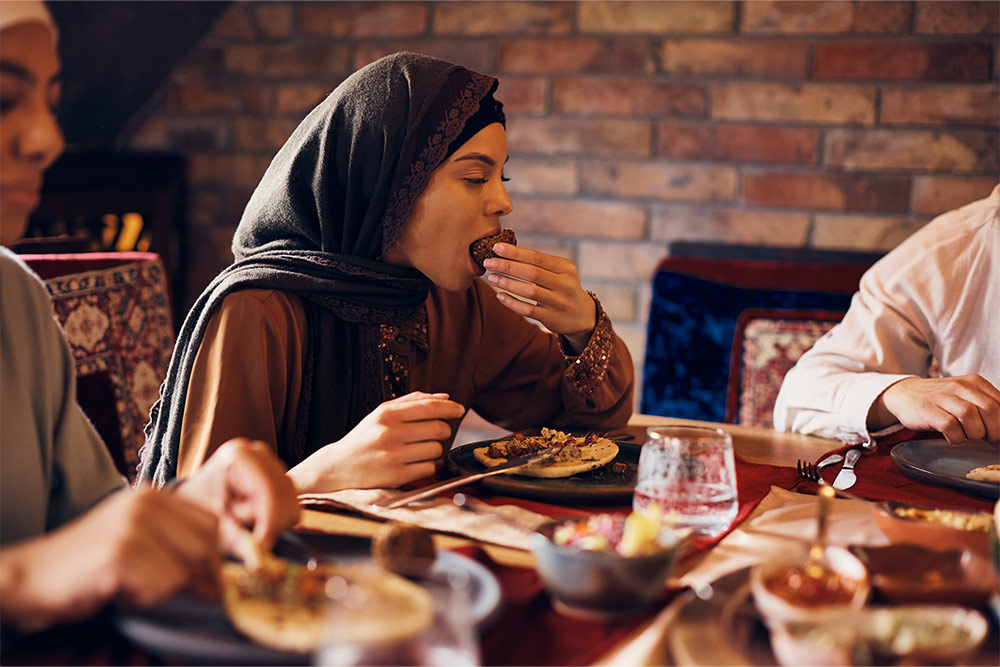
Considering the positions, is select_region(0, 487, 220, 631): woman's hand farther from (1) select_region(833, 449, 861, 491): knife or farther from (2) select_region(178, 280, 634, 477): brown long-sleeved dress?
(1) select_region(833, 449, 861, 491): knife

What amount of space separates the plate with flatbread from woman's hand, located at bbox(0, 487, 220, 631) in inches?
19.0

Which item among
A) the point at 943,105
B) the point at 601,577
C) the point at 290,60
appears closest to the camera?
the point at 601,577

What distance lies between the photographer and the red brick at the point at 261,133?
331 cm

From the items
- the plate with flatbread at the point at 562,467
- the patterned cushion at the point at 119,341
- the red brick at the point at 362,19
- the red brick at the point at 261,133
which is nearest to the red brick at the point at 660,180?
the red brick at the point at 362,19

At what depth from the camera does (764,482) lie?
49.3 inches

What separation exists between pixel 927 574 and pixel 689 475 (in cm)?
24

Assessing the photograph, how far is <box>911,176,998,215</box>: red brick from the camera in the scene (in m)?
2.63

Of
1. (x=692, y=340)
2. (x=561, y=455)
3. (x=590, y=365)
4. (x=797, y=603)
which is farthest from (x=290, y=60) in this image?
(x=797, y=603)

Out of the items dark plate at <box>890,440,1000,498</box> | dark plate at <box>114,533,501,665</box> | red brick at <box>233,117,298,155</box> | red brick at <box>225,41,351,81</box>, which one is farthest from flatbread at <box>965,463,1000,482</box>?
red brick at <box>233,117,298,155</box>

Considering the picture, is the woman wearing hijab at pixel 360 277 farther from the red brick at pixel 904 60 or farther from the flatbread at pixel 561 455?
the red brick at pixel 904 60

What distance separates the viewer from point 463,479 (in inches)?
43.3

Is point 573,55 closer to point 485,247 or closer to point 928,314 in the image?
point 928,314

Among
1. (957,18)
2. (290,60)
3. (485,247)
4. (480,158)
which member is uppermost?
(957,18)

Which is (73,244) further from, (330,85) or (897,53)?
(897,53)
